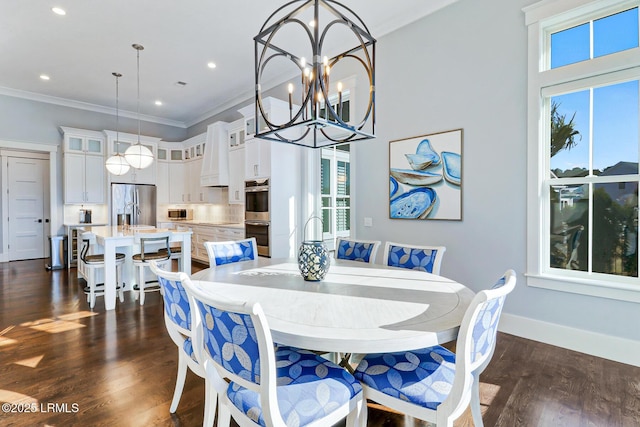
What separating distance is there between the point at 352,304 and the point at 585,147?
8.65 feet

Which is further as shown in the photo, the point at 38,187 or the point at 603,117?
the point at 38,187

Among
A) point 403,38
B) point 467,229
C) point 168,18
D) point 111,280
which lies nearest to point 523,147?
point 467,229

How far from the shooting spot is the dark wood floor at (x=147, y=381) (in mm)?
1833

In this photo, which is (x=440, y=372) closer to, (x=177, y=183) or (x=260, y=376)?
(x=260, y=376)

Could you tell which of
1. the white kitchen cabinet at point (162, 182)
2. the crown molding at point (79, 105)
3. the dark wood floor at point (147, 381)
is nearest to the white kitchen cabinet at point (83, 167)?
the crown molding at point (79, 105)

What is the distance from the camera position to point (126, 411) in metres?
1.88

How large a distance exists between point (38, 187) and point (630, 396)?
33.2 ft

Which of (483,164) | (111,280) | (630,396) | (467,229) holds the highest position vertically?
(483,164)

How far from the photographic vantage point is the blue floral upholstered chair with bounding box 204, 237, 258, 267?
273 cm

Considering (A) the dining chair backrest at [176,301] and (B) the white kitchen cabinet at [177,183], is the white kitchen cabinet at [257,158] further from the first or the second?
(A) the dining chair backrest at [176,301]

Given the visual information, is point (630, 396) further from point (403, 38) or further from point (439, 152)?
point (403, 38)

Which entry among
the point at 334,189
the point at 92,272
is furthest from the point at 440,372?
the point at 92,272

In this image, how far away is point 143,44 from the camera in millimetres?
4305

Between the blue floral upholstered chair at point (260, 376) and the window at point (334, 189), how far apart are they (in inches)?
141
